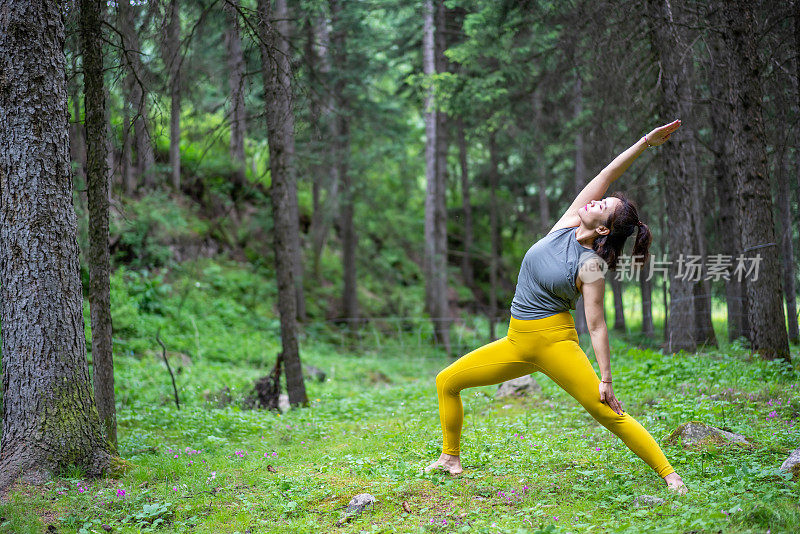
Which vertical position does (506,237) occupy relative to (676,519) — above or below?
above

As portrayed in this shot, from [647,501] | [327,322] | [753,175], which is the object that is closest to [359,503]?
[647,501]

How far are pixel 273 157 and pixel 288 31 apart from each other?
8.81m

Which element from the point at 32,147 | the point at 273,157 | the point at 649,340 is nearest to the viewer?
the point at 32,147

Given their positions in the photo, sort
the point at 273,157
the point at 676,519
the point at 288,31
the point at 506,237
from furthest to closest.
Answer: the point at 506,237 → the point at 288,31 → the point at 273,157 → the point at 676,519

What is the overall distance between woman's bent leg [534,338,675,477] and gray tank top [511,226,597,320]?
0.76 ft

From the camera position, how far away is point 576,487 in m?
3.86

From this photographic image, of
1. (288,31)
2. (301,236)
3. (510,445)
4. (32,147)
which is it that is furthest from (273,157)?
(301,236)

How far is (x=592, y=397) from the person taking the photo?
365 centimetres

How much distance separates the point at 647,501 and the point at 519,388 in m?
4.23

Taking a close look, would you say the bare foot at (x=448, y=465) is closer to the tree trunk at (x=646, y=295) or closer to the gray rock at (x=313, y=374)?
the gray rock at (x=313, y=374)

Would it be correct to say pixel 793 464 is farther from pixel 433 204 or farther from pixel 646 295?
pixel 433 204

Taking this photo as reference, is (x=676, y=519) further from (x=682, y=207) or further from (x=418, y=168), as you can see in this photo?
(x=418, y=168)

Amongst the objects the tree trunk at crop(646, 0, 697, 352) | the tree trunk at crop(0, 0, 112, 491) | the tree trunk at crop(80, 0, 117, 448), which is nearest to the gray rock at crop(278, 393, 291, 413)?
the tree trunk at crop(80, 0, 117, 448)

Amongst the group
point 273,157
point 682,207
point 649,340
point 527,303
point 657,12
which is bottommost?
point 649,340
